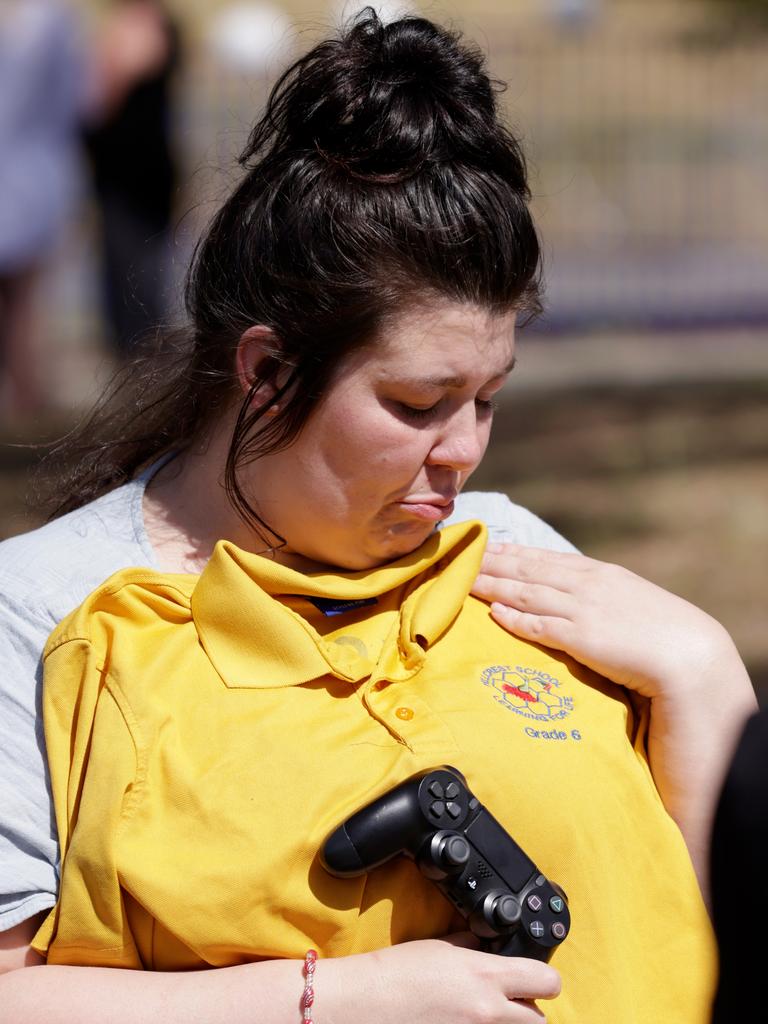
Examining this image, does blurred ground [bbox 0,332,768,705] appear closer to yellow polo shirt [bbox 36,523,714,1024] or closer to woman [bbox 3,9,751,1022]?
woman [bbox 3,9,751,1022]

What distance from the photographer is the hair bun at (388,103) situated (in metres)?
1.90

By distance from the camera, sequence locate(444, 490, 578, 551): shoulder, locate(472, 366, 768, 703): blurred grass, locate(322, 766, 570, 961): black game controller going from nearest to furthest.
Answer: locate(322, 766, 570, 961): black game controller, locate(444, 490, 578, 551): shoulder, locate(472, 366, 768, 703): blurred grass

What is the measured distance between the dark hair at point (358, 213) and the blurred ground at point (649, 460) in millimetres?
2074

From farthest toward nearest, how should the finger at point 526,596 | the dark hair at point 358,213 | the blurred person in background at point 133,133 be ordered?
the blurred person in background at point 133,133, the finger at point 526,596, the dark hair at point 358,213

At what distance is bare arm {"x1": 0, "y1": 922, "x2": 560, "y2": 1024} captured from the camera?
1.69 meters

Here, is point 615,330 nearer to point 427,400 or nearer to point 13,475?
point 13,475

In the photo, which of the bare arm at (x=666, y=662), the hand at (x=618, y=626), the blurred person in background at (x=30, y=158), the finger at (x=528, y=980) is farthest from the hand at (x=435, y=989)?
the blurred person in background at (x=30, y=158)

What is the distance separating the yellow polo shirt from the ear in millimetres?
261

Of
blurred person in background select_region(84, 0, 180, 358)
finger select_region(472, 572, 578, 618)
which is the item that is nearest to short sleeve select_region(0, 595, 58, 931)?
finger select_region(472, 572, 578, 618)

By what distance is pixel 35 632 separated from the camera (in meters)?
1.86

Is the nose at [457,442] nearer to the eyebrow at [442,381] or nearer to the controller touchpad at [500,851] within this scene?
the eyebrow at [442,381]

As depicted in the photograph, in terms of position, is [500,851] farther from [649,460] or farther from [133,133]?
[133,133]

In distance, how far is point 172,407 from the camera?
223 cm

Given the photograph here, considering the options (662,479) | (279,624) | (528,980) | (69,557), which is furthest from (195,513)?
(662,479)
